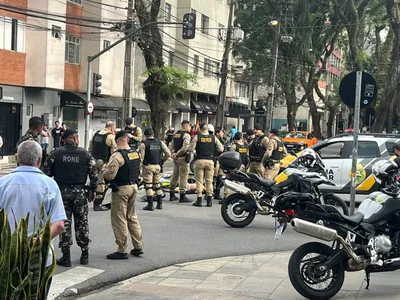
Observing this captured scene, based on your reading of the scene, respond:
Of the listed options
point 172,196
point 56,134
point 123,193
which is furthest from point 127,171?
point 56,134

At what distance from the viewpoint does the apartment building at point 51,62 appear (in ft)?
81.5

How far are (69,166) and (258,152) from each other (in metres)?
7.45

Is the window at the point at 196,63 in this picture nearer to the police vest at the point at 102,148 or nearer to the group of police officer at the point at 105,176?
the group of police officer at the point at 105,176

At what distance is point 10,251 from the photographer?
3.45 metres

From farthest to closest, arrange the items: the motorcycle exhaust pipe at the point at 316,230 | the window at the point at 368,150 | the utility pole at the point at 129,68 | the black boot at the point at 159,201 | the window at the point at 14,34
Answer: the window at the point at 14,34
the utility pole at the point at 129,68
the window at the point at 368,150
the black boot at the point at 159,201
the motorcycle exhaust pipe at the point at 316,230

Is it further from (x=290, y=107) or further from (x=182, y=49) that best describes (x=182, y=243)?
(x=290, y=107)

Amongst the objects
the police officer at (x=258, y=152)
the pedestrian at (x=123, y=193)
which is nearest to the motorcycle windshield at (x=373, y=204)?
the pedestrian at (x=123, y=193)

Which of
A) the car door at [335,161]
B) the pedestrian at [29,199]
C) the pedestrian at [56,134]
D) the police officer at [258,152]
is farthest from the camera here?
the pedestrian at [56,134]

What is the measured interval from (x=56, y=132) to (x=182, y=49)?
18.1 m

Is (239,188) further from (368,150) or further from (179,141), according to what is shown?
(368,150)

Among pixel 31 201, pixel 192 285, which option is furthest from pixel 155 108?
pixel 31 201

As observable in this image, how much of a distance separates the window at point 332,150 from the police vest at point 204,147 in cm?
282

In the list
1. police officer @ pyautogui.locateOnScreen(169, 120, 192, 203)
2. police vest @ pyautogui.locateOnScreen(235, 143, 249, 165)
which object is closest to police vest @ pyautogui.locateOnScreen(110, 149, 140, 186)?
police officer @ pyautogui.locateOnScreen(169, 120, 192, 203)

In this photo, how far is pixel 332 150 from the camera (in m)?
14.1
